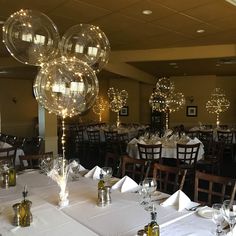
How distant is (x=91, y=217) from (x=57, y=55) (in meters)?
1.97

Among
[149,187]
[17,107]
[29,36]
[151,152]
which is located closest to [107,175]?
[149,187]

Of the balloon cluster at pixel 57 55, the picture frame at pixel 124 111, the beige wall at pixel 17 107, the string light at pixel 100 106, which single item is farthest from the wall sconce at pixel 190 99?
the balloon cluster at pixel 57 55

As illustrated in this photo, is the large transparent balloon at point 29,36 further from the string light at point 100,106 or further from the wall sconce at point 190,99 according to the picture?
the wall sconce at point 190,99

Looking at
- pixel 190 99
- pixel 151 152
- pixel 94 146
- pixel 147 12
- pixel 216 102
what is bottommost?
pixel 94 146

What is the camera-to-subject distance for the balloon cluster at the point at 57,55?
8.29 ft

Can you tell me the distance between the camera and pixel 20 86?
1534 cm

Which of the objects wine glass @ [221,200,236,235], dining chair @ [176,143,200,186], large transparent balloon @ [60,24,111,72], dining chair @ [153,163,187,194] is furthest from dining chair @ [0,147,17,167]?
dining chair @ [176,143,200,186]

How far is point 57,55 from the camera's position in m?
3.44

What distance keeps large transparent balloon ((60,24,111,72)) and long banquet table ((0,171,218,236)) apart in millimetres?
1488

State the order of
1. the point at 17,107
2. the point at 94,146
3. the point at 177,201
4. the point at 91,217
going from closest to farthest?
the point at 91,217
the point at 177,201
the point at 94,146
the point at 17,107

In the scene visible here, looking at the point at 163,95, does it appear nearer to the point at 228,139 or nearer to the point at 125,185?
the point at 228,139

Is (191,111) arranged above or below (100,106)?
below

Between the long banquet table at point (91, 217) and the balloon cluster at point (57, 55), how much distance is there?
79cm

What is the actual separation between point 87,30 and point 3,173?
69.4 inches
